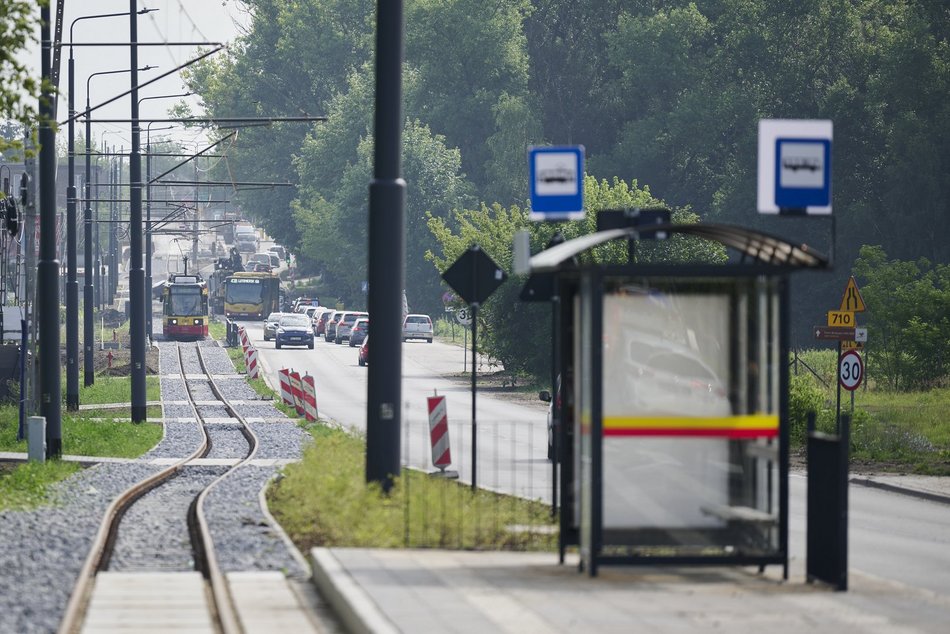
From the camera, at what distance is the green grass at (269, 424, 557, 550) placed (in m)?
12.4

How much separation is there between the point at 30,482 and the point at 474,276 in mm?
6635

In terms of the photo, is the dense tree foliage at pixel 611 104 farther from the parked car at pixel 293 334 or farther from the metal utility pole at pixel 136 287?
the metal utility pole at pixel 136 287

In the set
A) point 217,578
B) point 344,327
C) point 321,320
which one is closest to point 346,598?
point 217,578

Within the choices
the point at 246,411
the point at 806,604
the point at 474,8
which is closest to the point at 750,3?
the point at 474,8

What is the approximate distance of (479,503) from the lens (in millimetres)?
13836

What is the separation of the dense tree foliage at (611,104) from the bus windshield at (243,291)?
6.04 m

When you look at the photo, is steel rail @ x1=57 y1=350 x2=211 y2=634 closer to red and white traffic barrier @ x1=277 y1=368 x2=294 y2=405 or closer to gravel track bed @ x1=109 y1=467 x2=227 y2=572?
gravel track bed @ x1=109 y1=467 x2=227 y2=572

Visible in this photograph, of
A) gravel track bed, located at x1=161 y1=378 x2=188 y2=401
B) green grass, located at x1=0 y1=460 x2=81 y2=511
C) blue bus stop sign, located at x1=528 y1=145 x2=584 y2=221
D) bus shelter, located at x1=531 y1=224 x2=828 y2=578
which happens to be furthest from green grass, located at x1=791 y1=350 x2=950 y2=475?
gravel track bed, located at x1=161 y1=378 x2=188 y2=401

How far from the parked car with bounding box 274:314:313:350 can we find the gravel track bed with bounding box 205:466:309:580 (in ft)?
176

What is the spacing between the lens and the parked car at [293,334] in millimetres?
75375

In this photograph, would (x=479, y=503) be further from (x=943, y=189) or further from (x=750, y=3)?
(x=750, y=3)

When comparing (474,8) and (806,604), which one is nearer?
(806,604)

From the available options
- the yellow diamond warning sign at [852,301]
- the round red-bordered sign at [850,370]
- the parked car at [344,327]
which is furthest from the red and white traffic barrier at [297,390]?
the parked car at [344,327]

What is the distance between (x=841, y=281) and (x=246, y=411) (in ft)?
140
